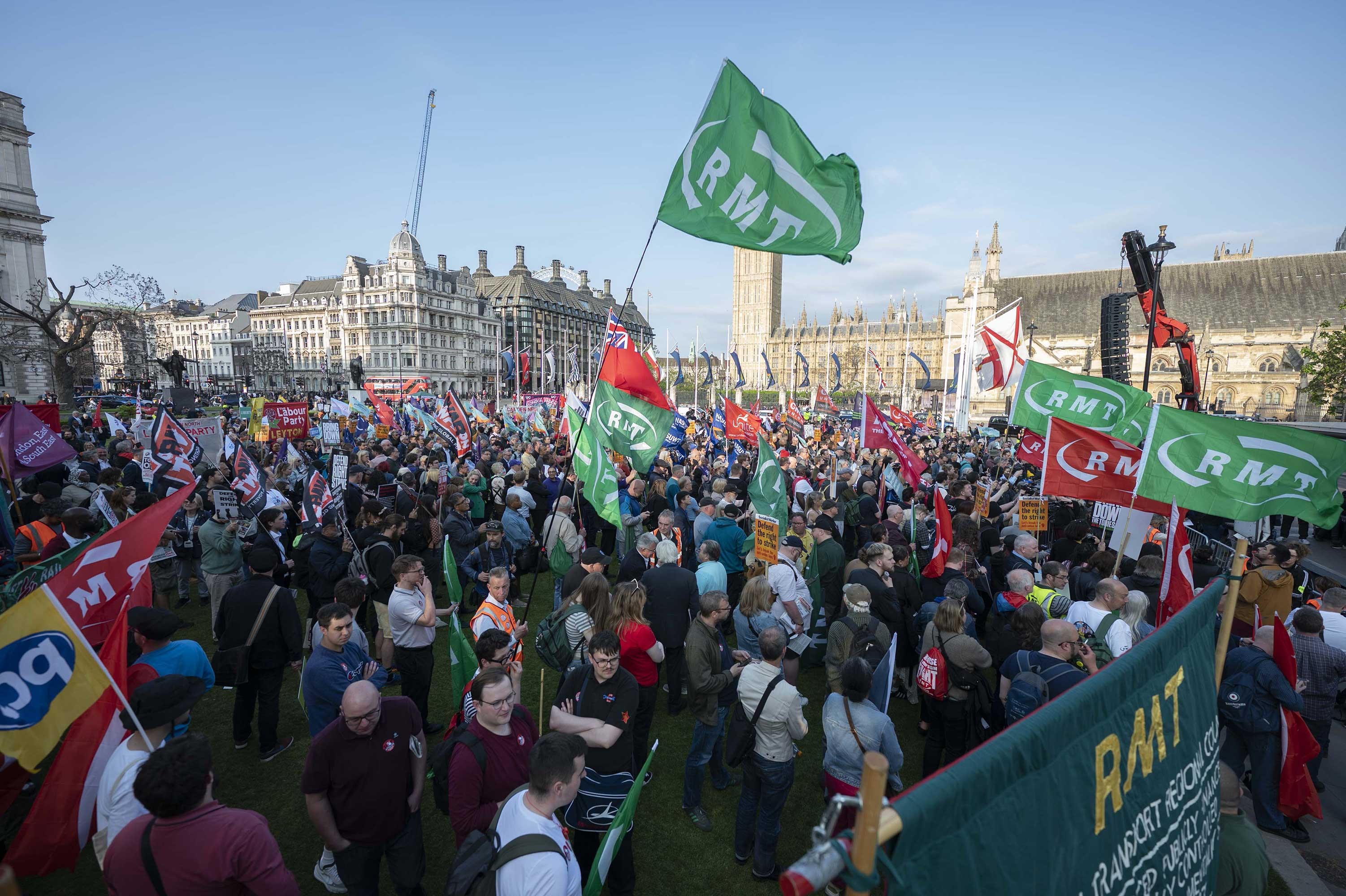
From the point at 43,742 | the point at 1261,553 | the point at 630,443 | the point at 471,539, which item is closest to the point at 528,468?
the point at 471,539

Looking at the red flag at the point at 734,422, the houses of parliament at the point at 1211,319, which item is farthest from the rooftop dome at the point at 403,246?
the red flag at the point at 734,422

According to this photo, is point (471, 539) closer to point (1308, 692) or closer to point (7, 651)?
point (7, 651)

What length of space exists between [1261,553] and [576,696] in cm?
776

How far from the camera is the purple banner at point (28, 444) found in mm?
8406

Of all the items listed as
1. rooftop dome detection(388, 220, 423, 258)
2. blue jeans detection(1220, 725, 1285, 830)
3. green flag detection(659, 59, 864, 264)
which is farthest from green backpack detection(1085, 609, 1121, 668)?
rooftop dome detection(388, 220, 423, 258)

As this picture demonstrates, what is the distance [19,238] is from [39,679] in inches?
2465

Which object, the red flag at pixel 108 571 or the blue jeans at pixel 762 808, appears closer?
the red flag at pixel 108 571

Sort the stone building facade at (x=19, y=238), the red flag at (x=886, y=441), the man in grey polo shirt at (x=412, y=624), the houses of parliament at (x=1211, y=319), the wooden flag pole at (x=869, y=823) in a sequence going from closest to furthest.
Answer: the wooden flag pole at (x=869, y=823) < the man in grey polo shirt at (x=412, y=624) < the red flag at (x=886, y=441) < the stone building facade at (x=19, y=238) < the houses of parliament at (x=1211, y=319)

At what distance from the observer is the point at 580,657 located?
4.43 meters

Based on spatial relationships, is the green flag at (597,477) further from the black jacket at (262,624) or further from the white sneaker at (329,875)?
the white sneaker at (329,875)

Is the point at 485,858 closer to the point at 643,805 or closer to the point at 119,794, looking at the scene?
the point at 119,794

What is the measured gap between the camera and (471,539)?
318 inches

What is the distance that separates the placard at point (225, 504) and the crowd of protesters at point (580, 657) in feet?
0.49

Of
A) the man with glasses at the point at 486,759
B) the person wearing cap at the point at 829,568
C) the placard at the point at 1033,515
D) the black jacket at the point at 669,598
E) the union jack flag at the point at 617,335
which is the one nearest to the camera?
the man with glasses at the point at 486,759
